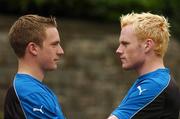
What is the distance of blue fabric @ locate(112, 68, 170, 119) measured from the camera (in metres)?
5.98

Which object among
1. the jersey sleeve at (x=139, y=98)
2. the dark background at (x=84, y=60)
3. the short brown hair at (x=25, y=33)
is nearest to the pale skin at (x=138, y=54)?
the jersey sleeve at (x=139, y=98)

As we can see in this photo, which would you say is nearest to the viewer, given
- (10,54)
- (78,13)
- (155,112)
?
(155,112)

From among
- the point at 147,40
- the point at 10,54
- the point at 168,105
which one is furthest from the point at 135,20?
the point at 10,54

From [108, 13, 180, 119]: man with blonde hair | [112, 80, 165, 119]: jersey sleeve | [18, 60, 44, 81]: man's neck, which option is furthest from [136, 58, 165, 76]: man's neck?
[18, 60, 44, 81]: man's neck

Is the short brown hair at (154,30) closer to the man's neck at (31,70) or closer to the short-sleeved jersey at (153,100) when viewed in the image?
the short-sleeved jersey at (153,100)

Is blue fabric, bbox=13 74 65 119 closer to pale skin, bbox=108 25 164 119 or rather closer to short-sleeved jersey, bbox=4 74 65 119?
short-sleeved jersey, bbox=4 74 65 119

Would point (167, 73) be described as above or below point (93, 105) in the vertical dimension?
above

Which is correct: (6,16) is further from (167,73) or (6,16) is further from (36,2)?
(167,73)

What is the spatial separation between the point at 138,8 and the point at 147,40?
6.26 metres

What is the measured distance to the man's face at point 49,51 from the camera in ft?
19.6

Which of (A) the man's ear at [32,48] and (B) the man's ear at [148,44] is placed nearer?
(A) the man's ear at [32,48]

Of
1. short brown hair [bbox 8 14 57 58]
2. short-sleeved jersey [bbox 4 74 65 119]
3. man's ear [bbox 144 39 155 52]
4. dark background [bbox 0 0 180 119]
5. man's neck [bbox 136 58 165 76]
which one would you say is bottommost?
dark background [bbox 0 0 180 119]

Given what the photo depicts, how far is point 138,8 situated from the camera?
12297 millimetres

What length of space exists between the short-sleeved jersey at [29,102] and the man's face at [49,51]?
187 millimetres
